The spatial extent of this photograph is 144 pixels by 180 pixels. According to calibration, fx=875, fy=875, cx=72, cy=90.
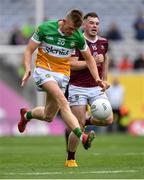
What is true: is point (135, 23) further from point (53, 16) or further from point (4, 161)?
point (4, 161)

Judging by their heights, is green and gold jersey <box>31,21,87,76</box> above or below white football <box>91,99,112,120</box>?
above

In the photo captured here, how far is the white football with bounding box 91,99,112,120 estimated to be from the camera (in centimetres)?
1374

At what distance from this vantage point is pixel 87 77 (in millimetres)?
14234

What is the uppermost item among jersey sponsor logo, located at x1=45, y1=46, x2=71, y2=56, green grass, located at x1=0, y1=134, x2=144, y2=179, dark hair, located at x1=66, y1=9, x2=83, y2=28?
dark hair, located at x1=66, y1=9, x2=83, y2=28

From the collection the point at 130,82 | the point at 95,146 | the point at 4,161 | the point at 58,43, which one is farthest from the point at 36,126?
the point at 58,43

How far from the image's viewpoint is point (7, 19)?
30.6 m

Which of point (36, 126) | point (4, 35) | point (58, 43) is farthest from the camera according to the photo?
point (4, 35)

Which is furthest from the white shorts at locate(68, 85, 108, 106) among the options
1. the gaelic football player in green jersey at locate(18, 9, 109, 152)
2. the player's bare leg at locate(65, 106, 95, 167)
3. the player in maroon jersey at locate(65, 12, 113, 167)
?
the gaelic football player in green jersey at locate(18, 9, 109, 152)

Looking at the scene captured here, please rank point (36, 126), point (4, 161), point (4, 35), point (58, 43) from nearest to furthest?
1. point (58, 43)
2. point (4, 161)
3. point (36, 126)
4. point (4, 35)

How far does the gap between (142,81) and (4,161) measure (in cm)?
1386

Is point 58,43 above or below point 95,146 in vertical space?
above

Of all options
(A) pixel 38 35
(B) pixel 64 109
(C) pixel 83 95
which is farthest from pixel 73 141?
(A) pixel 38 35

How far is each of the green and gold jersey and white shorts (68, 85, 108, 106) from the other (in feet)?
2.61

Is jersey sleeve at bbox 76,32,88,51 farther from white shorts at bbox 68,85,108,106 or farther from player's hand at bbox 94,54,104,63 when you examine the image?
white shorts at bbox 68,85,108,106
